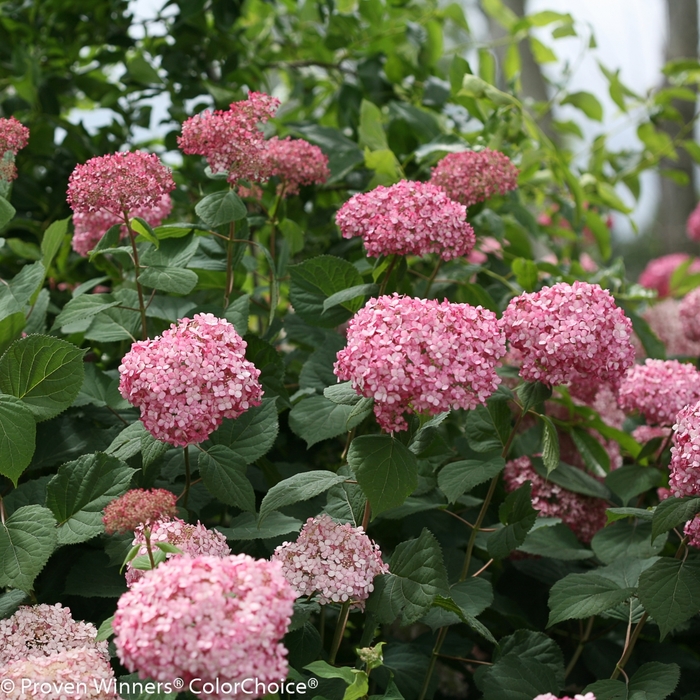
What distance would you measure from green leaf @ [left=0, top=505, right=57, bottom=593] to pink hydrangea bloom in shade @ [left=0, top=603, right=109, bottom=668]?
0.11 feet

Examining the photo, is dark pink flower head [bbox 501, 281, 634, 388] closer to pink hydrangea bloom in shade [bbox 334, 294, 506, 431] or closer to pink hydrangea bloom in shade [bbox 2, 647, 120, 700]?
pink hydrangea bloom in shade [bbox 334, 294, 506, 431]

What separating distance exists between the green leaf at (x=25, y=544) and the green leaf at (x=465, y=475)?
1.64 feet

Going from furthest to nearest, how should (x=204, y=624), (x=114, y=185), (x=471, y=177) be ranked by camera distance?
1. (x=471, y=177)
2. (x=114, y=185)
3. (x=204, y=624)

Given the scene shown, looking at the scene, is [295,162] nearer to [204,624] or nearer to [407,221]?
[407,221]

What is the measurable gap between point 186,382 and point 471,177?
0.59 meters

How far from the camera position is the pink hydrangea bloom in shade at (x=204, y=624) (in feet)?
2.19

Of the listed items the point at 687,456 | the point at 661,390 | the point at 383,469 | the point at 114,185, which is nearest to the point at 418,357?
the point at 383,469

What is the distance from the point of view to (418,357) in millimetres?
851

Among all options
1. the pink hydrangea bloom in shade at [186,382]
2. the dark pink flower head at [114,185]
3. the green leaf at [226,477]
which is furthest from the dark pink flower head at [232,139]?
the green leaf at [226,477]

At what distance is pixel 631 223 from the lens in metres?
2.00

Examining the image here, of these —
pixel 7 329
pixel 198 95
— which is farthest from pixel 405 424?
pixel 198 95

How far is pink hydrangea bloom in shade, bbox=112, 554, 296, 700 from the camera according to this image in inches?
26.2

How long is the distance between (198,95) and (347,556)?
4.08 ft

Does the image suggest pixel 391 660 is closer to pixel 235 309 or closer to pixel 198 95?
pixel 235 309
